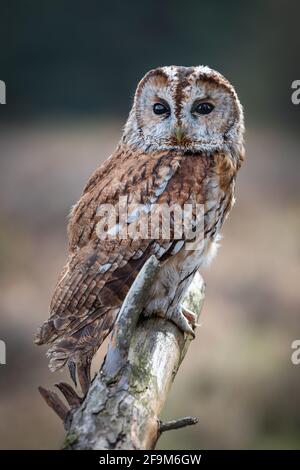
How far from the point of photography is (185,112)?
6.88ft

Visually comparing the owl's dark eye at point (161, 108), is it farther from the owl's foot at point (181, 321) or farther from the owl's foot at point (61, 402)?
the owl's foot at point (61, 402)

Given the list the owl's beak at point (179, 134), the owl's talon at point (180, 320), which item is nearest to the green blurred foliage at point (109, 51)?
the owl's beak at point (179, 134)

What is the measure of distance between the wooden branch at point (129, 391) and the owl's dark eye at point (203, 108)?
68 cm

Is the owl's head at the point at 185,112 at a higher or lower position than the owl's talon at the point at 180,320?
higher

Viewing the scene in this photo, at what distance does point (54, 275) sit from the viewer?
5141 mm

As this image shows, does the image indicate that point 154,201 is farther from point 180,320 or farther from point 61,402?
point 61,402

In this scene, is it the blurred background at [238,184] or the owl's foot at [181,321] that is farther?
the blurred background at [238,184]

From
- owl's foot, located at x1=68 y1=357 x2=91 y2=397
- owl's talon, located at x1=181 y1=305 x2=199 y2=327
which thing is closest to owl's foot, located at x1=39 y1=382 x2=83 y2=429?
owl's foot, located at x1=68 y1=357 x2=91 y2=397

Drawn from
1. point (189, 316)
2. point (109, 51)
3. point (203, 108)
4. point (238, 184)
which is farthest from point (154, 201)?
point (109, 51)

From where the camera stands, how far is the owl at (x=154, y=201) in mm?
1952

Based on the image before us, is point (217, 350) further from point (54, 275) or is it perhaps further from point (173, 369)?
point (173, 369)

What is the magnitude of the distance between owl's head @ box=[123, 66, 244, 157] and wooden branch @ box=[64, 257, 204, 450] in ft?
1.96

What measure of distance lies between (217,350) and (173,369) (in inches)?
95.2

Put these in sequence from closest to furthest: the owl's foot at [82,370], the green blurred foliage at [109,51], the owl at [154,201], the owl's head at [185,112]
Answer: the owl's foot at [82,370], the owl at [154,201], the owl's head at [185,112], the green blurred foliage at [109,51]
